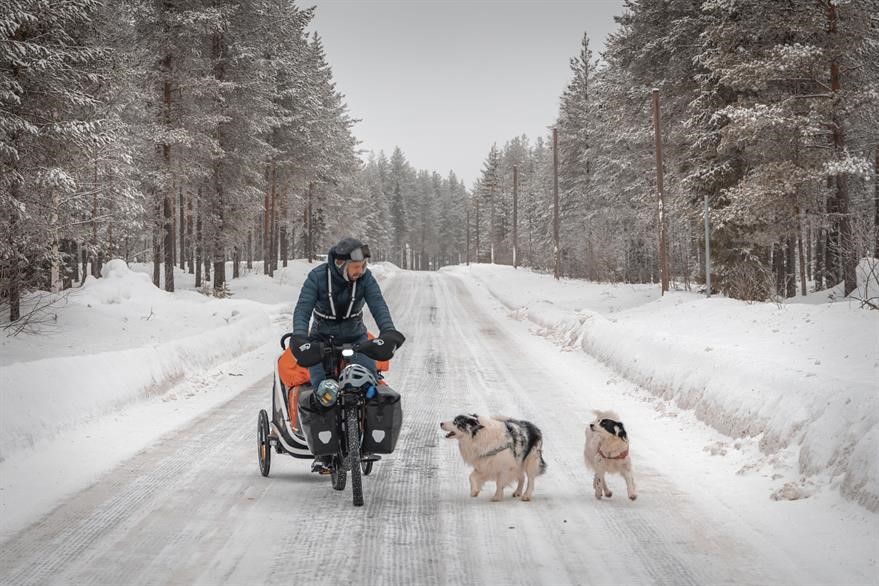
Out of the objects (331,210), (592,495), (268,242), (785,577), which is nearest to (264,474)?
(592,495)

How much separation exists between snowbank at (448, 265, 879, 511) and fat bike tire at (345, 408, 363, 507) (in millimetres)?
3899

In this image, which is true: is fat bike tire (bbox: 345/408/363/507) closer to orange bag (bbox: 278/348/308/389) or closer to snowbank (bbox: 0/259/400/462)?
orange bag (bbox: 278/348/308/389)

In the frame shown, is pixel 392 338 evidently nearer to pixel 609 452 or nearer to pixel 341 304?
pixel 341 304

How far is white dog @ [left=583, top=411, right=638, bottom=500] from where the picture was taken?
5.79m

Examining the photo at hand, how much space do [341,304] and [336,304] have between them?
0.05 metres

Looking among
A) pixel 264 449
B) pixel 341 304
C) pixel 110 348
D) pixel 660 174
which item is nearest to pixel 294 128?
pixel 660 174

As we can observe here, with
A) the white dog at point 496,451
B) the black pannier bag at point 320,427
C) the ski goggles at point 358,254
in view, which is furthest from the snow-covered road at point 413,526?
the ski goggles at point 358,254

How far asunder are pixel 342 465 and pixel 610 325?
11.5 meters

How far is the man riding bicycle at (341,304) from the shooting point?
5645 mm

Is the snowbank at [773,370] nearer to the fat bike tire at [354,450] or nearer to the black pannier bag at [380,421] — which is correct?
the black pannier bag at [380,421]

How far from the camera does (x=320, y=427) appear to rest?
18.0ft

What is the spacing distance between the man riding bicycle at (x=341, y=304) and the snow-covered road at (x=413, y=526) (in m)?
0.91

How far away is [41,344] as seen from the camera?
44.7ft

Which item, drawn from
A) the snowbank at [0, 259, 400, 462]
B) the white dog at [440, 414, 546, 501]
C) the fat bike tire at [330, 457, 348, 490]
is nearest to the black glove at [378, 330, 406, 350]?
the white dog at [440, 414, 546, 501]
